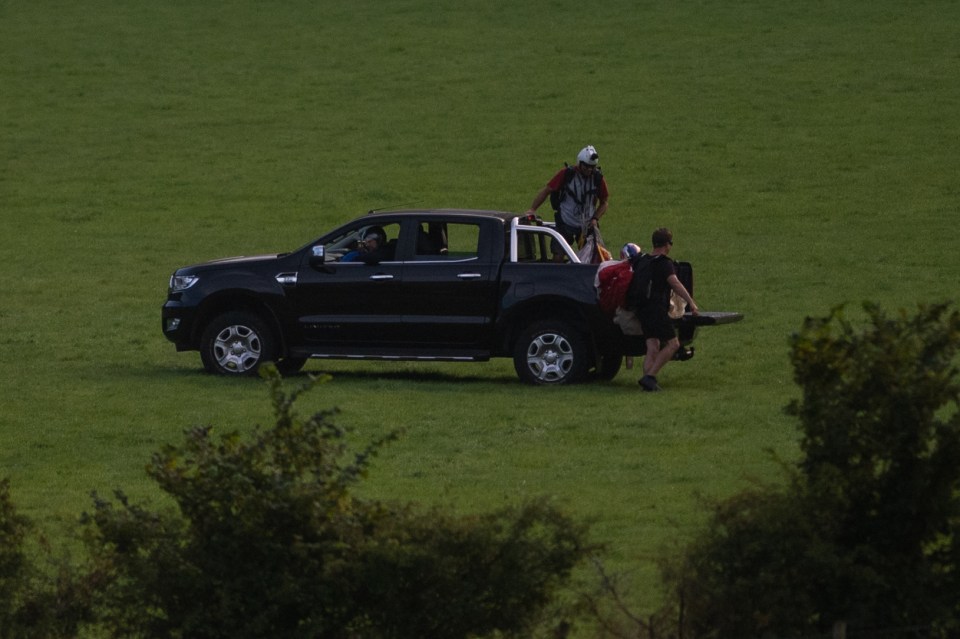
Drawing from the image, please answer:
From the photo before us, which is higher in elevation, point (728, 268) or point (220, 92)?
point (220, 92)

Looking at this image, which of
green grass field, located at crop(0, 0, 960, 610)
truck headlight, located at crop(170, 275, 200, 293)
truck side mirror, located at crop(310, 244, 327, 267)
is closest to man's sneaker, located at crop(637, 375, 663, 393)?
green grass field, located at crop(0, 0, 960, 610)

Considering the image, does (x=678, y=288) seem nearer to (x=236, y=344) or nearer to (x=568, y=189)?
(x=568, y=189)

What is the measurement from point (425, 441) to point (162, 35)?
122 feet

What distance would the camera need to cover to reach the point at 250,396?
16.8 m

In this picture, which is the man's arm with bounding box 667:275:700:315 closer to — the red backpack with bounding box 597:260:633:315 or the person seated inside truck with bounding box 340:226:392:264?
the red backpack with bounding box 597:260:633:315

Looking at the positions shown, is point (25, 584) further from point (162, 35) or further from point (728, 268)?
point (162, 35)

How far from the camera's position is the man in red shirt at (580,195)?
20.0 metres

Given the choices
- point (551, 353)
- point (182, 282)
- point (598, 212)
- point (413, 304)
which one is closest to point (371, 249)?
point (413, 304)

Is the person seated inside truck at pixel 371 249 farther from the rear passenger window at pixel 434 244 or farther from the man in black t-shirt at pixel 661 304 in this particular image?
the man in black t-shirt at pixel 661 304

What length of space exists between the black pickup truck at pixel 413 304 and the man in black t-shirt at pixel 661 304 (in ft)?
1.02

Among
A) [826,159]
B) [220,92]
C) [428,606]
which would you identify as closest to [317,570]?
[428,606]

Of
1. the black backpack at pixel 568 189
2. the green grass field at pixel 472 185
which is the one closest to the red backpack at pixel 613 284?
the green grass field at pixel 472 185

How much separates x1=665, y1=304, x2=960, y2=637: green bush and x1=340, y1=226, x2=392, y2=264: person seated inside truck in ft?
34.5

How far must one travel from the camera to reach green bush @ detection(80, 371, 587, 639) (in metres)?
7.54
